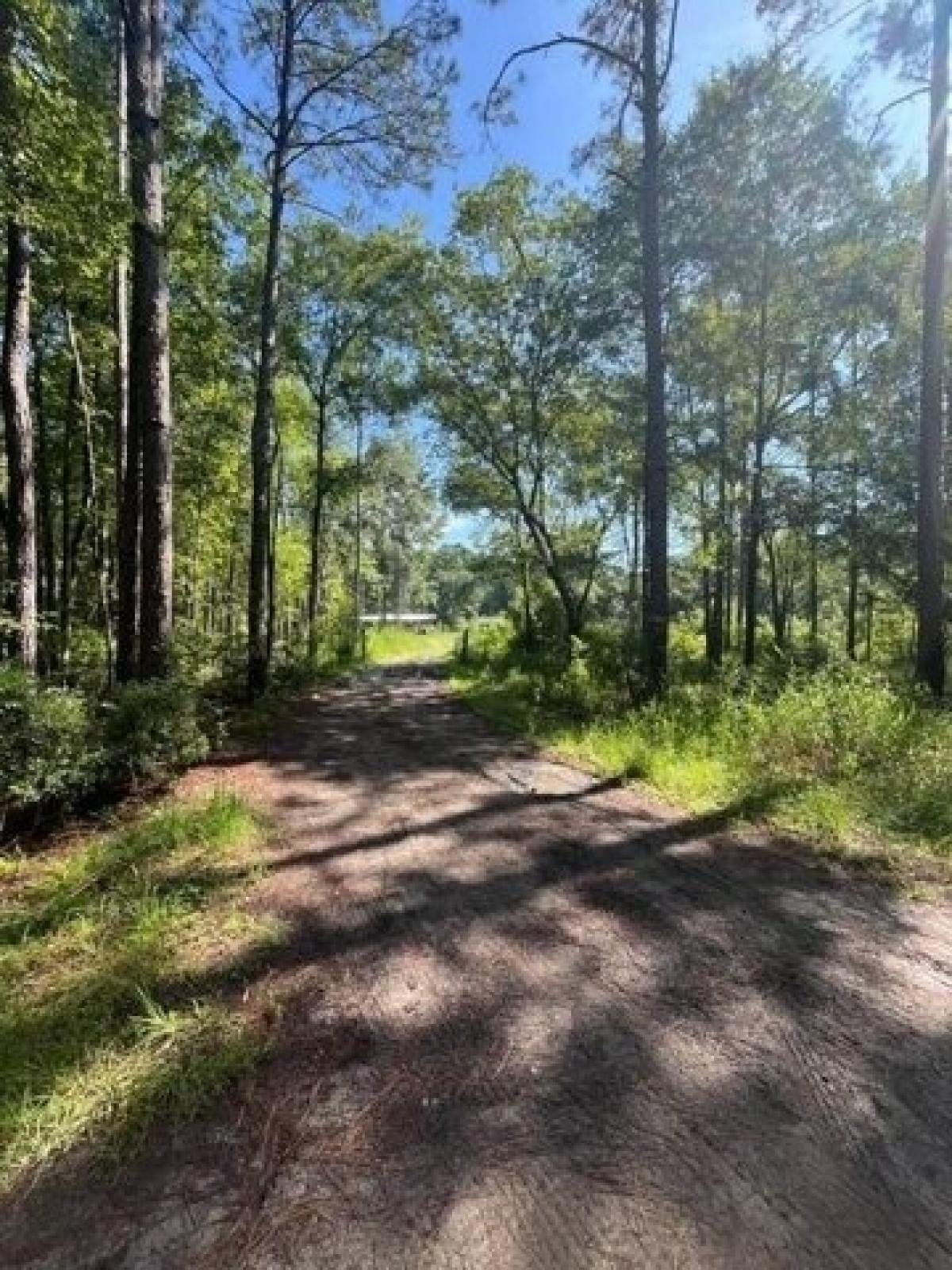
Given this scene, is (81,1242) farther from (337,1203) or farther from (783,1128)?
(783,1128)

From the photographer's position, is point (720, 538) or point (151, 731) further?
point (720, 538)

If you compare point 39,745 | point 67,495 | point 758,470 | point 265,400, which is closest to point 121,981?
point 39,745

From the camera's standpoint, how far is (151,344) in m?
7.03

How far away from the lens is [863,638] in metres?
32.4

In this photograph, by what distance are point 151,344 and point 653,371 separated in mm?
5725

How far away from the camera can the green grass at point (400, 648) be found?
26.4 metres

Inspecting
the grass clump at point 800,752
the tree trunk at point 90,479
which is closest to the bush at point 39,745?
the grass clump at point 800,752

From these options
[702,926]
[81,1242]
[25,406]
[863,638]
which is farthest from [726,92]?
[863,638]

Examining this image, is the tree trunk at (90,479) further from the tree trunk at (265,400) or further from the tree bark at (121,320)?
the tree trunk at (265,400)

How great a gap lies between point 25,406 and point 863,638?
109 feet

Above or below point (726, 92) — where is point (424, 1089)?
below

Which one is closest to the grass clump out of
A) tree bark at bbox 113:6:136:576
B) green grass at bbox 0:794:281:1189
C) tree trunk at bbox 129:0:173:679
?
green grass at bbox 0:794:281:1189

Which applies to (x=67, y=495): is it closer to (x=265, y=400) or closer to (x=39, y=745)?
(x=265, y=400)

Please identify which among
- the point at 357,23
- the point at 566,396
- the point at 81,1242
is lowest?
the point at 81,1242
